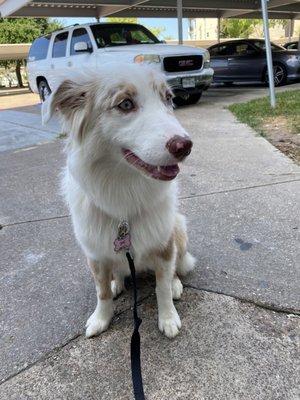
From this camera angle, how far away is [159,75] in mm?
2186

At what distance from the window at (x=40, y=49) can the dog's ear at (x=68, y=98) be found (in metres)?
11.4

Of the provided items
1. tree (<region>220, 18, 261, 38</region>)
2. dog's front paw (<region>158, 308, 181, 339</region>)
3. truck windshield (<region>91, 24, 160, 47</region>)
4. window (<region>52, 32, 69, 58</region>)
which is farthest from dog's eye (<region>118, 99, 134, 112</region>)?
tree (<region>220, 18, 261, 38</region>)

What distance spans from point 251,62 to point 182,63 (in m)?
6.08

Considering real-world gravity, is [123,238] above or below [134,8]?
below

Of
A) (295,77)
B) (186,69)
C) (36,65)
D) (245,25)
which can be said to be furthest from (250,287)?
(245,25)

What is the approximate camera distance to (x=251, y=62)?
49.2 feet

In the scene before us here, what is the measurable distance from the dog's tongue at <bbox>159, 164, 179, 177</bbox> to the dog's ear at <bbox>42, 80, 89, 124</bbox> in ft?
1.77

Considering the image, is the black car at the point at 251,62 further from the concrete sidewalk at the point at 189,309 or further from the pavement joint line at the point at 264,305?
the pavement joint line at the point at 264,305

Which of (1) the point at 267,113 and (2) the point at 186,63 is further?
(2) the point at 186,63

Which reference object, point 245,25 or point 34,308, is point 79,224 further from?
point 245,25

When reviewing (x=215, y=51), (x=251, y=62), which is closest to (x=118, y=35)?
(x=251, y=62)

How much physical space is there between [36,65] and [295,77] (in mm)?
9140

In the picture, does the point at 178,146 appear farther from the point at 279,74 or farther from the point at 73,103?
the point at 279,74

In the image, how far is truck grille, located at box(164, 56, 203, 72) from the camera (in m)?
9.70
